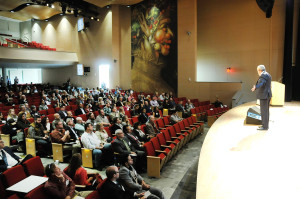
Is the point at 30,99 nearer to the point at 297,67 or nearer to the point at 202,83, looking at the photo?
the point at 202,83

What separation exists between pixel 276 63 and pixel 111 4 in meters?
9.95

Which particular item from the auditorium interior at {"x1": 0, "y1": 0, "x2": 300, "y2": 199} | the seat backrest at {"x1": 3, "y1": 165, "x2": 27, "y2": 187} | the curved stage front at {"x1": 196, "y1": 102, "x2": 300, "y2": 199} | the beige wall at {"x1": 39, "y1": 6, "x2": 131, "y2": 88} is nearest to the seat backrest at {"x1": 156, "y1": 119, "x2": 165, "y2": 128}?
the auditorium interior at {"x1": 0, "y1": 0, "x2": 300, "y2": 199}

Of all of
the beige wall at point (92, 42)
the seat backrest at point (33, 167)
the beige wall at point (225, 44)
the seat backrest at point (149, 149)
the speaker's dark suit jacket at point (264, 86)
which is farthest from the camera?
the beige wall at point (92, 42)

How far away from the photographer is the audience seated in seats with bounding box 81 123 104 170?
15.0ft

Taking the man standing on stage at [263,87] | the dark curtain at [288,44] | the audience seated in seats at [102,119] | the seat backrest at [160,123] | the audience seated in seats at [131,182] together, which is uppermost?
the dark curtain at [288,44]

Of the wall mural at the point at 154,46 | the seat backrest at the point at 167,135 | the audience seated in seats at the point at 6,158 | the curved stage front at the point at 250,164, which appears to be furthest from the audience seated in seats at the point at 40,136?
the wall mural at the point at 154,46

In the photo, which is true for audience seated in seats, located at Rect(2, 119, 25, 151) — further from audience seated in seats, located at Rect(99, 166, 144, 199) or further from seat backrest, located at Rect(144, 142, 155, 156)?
audience seated in seats, located at Rect(99, 166, 144, 199)

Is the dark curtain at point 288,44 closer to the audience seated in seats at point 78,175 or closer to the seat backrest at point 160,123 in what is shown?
the seat backrest at point 160,123

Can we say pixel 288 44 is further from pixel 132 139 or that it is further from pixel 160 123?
pixel 132 139

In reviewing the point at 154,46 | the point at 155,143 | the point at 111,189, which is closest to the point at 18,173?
the point at 111,189

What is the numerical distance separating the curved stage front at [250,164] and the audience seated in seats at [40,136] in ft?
11.5

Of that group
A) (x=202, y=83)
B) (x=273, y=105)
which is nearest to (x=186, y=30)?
(x=202, y=83)

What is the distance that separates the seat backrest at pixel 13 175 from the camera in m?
2.84

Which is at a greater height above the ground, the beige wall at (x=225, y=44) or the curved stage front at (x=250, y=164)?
the beige wall at (x=225, y=44)
